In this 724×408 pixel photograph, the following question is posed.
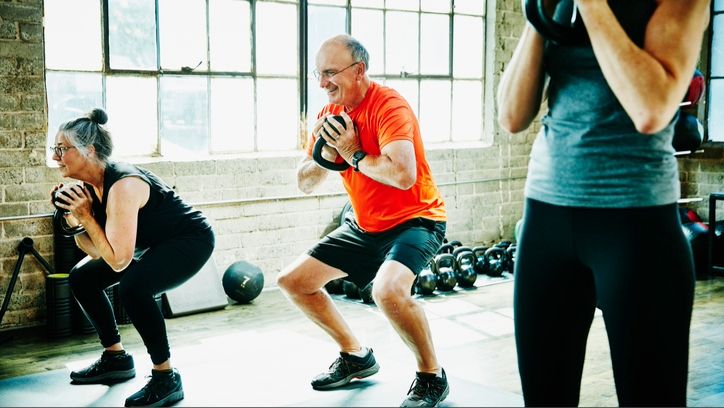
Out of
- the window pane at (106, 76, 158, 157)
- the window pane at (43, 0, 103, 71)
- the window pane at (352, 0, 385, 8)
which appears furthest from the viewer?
the window pane at (352, 0, 385, 8)

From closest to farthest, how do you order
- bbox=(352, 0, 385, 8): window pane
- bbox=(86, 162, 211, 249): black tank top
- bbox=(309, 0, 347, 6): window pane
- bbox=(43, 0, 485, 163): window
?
1. bbox=(86, 162, 211, 249): black tank top
2. bbox=(43, 0, 485, 163): window
3. bbox=(309, 0, 347, 6): window pane
4. bbox=(352, 0, 385, 8): window pane

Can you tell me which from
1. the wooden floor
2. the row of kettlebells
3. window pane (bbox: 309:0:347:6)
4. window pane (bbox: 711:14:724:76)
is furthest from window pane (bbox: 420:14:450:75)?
window pane (bbox: 711:14:724:76)

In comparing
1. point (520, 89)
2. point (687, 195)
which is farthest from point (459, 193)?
point (520, 89)

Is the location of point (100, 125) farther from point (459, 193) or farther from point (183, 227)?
point (459, 193)

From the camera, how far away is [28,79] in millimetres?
4520

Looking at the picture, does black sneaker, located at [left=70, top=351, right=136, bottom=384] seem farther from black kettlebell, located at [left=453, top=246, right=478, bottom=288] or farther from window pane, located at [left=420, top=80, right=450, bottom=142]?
window pane, located at [left=420, top=80, right=450, bottom=142]

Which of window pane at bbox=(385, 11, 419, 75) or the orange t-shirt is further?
window pane at bbox=(385, 11, 419, 75)

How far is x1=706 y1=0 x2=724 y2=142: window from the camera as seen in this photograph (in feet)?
21.8

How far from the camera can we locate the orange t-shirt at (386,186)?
3127 mm

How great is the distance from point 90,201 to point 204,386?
94 centimetres

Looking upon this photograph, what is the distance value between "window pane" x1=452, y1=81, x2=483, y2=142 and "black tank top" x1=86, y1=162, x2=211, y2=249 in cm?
372

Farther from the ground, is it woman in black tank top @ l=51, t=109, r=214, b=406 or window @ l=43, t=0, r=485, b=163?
window @ l=43, t=0, r=485, b=163

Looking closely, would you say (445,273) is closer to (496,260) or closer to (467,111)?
(496,260)

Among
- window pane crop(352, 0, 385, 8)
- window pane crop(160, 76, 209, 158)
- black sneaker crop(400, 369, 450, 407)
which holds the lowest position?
black sneaker crop(400, 369, 450, 407)
